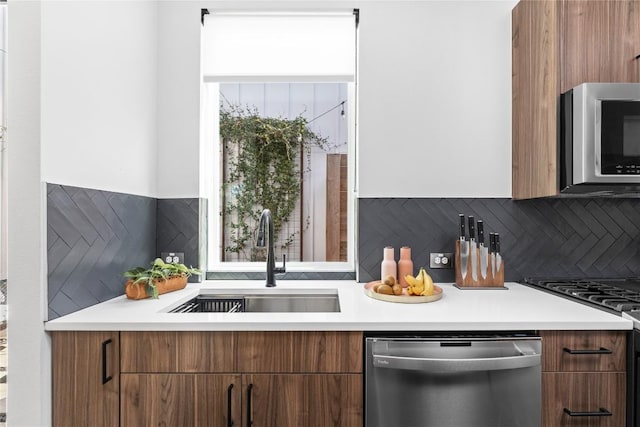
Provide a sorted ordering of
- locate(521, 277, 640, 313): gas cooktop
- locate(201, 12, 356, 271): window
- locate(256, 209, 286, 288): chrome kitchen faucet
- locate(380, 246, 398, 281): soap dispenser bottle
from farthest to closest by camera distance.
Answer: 1. locate(201, 12, 356, 271): window
2. locate(380, 246, 398, 281): soap dispenser bottle
3. locate(256, 209, 286, 288): chrome kitchen faucet
4. locate(521, 277, 640, 313): gas cooktop

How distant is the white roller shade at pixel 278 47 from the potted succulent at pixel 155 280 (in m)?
1.09

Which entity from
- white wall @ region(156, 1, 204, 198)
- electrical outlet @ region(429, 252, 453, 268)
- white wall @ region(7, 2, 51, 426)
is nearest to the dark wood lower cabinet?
white wall @ region(7, 2, 51, 426)

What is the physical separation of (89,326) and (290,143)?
4.71 ft

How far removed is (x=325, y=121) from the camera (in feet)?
7.82

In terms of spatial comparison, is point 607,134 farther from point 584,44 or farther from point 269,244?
point 269,244

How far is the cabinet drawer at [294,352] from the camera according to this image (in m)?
1.40

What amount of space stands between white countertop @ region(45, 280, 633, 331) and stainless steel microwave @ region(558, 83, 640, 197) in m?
0.56

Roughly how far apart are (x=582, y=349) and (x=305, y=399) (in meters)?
0.99

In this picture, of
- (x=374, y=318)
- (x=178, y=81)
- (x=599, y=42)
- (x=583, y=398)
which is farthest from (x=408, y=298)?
(x=178, y=81)

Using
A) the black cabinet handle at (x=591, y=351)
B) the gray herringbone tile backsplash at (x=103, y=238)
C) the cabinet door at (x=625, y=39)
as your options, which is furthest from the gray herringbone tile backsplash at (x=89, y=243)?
the cabinet door at (x=625, y=39)

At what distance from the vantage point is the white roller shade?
2.24m

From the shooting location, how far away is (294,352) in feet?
4.61

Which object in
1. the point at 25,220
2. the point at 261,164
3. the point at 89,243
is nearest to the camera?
the point at 25,220

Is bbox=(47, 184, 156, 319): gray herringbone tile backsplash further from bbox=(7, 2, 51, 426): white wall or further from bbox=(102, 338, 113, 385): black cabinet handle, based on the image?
bbox=(102, 338, 113, 385): black cabinet handle
